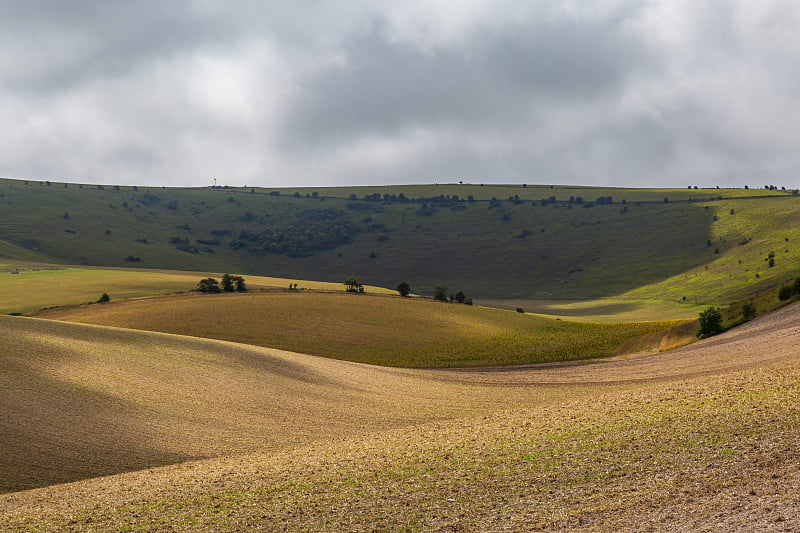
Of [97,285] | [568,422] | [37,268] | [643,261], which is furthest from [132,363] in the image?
[643,261]

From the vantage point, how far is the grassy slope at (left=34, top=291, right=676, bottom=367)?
74.9 m

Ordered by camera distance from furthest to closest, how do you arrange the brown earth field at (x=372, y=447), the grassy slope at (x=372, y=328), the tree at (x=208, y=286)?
the tree at (x=208, y=286) → the grassy slope at (x=372, y=328) → the brown earth field at (x=372, y=447)

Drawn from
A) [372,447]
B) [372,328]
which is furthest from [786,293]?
[372,447]

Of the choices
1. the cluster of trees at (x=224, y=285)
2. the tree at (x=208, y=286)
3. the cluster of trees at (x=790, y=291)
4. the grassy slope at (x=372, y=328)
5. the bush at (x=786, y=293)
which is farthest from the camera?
the cluster of trees at (x=224, y=285)

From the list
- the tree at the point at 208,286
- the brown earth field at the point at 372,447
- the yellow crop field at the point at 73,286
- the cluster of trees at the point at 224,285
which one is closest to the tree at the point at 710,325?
the brown earth field at the point at 372,447

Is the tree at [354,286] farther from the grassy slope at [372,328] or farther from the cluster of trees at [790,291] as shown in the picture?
the cluster of trees at [790,291]

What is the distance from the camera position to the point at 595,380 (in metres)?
52.8

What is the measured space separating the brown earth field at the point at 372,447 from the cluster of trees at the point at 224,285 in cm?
5410

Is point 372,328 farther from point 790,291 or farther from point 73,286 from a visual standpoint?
point 73,286

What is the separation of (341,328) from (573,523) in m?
65.9

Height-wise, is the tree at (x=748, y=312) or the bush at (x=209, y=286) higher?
the bush at (x=209, y=286)

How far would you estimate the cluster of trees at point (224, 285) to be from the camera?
349ft

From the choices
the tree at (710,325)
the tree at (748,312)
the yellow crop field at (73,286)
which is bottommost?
the tree at (710,325)

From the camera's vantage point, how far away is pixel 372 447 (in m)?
31.3
